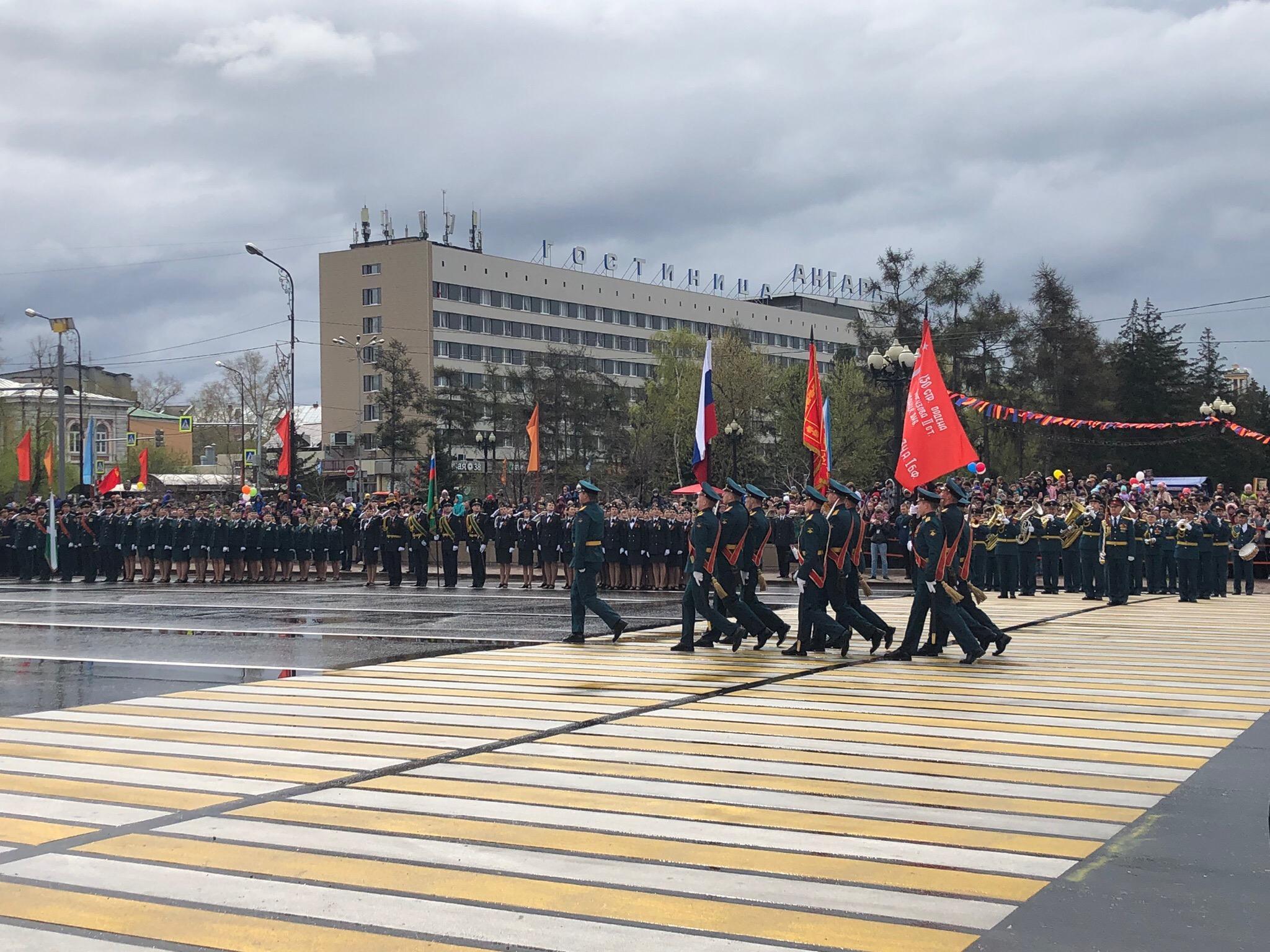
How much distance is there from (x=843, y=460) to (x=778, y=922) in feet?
216

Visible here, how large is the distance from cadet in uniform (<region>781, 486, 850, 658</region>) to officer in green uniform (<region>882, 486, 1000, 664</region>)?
2.77ft

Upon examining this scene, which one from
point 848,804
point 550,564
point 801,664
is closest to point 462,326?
point 550,564

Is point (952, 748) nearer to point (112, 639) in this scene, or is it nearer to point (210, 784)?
point (210, 784)

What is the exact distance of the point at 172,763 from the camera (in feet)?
27.5

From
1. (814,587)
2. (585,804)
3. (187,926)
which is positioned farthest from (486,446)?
(187,926)

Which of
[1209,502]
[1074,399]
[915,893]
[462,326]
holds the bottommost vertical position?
[915,893]

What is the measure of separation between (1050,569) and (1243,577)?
5618 mm

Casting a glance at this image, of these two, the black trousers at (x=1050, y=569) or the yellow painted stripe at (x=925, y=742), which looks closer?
the yellow painted stripe at (x=925, y=742)

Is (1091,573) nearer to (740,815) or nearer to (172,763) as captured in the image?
(740,815)

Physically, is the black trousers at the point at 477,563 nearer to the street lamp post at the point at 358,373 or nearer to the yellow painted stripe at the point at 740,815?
the yellow painted stripe at the point at 740,815

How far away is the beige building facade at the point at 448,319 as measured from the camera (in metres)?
92.5

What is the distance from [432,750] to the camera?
870 cm

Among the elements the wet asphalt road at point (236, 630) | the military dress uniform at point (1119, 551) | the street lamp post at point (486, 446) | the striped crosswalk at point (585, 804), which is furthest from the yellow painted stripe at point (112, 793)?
the street lamp post at point (486, 446)

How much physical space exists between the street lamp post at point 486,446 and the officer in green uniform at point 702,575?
38335 mm
